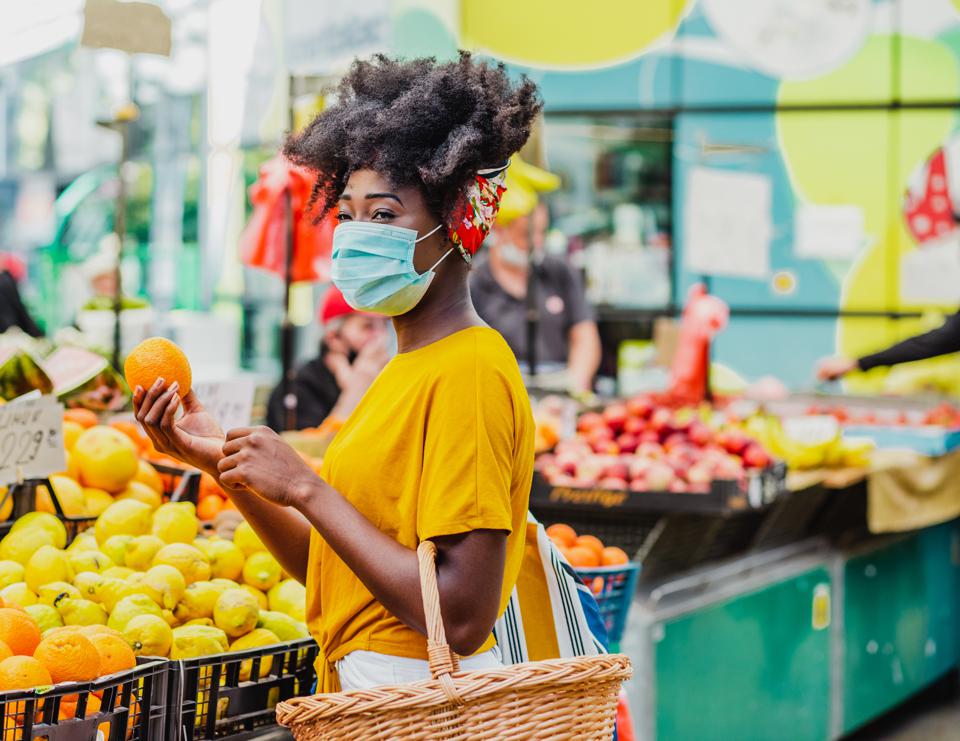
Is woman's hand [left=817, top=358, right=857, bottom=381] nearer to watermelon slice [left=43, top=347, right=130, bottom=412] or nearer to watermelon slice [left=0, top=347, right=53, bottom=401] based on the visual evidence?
watermelon slice [left=43, top=347, right=130, bottom=412]

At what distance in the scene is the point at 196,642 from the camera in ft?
7.09

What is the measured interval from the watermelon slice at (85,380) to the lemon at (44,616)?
1.37 metres

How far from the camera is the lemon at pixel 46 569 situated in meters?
2.31

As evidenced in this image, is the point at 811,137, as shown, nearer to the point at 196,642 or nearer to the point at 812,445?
the point at 812,445

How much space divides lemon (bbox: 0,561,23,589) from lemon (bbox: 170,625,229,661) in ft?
1.13

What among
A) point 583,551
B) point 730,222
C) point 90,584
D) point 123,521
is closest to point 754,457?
point 583,551

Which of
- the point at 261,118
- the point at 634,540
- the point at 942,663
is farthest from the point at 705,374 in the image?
the point at 261,118

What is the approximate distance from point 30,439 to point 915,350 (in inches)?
125

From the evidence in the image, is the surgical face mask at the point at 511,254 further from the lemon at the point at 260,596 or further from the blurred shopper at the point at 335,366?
the lemon at the point at 260,596

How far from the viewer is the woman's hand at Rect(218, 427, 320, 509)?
1.70m

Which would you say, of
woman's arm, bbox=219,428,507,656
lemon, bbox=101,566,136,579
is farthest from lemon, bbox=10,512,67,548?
woman's arm, bbox=219,428,507,656

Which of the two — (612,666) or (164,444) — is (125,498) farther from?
(612,666)

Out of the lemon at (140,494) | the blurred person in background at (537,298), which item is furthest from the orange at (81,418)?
the blurred person in background at (537,298)

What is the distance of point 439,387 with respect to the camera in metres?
1.75
